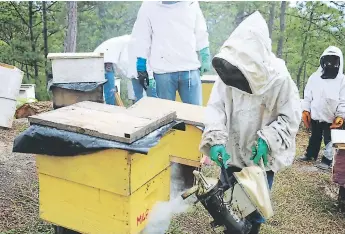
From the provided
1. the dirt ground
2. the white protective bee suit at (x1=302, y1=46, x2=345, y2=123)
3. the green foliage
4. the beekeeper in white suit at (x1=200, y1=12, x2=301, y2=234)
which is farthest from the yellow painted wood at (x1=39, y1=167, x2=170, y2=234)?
the green foliage

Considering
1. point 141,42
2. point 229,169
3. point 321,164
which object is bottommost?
point 321,164

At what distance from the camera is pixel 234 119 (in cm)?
221

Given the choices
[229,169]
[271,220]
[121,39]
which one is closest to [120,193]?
[229,169]

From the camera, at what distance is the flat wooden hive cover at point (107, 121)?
1881 mm

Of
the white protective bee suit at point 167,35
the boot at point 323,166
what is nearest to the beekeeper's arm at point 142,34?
the white protective bee suit at point 167,35

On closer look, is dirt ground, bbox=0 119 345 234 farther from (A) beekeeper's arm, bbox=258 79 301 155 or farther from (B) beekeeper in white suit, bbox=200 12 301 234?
(A) beekeeper's arm, bbox=258 79 301 155

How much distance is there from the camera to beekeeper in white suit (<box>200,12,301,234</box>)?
192 cm

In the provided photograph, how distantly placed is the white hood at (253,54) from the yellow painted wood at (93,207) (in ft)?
2.38

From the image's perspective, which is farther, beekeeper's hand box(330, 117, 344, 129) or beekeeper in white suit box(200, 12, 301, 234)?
beekeeper's hand box(330, 117, 344, 129)

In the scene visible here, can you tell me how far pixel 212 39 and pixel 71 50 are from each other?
7.05 meters

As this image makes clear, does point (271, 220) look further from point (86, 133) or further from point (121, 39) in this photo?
point (121, 39)

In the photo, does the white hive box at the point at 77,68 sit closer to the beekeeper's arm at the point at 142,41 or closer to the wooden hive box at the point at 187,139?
the beekeeper's arm at the point at 142,41

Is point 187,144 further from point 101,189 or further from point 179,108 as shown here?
point 101,189

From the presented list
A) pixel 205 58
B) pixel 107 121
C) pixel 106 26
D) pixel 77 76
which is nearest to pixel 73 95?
pixel 77 76
